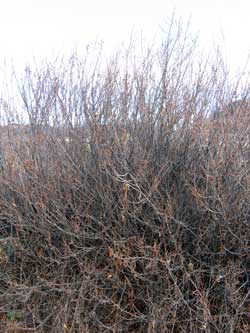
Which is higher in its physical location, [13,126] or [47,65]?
[47,65]

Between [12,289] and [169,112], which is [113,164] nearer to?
→ [169,112]

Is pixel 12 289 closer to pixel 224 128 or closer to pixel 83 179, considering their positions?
pixel 83 179

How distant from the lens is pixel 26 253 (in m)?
4.37

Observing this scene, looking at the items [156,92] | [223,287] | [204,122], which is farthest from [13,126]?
[223,287]

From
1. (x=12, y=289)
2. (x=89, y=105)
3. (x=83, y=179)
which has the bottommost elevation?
(x=12, y=289)

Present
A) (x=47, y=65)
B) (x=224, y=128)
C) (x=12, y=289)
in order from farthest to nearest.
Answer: (x=47, y=65), (x=12, y=289), (x=224, y=128)

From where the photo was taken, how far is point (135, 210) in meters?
3.86

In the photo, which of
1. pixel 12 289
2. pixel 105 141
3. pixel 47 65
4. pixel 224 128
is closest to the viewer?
pixel 224 128

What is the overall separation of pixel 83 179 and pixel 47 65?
1339mm

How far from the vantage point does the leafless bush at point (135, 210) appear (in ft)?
12.3

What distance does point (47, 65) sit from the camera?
4.60 meters

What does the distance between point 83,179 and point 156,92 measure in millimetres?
1055

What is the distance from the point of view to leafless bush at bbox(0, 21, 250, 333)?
3762mm

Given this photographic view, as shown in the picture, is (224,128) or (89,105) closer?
(224,128)
